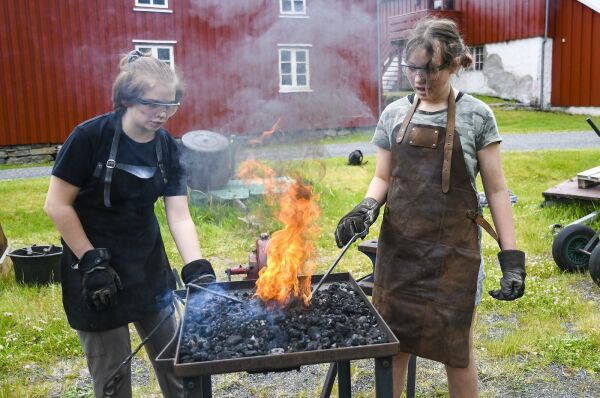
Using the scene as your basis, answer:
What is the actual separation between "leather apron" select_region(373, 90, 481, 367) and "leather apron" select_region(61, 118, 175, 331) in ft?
3.72

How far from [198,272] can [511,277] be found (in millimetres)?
1402

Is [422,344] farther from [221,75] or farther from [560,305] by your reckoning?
[221,75]

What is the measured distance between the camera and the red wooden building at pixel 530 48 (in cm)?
1866

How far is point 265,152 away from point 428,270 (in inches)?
147

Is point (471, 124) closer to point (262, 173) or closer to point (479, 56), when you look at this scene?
point (262, 173)

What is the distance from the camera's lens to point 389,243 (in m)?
2.59

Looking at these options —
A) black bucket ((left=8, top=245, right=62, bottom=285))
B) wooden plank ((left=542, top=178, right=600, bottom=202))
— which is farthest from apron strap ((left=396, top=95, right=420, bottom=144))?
wooden plank ((left=542, top=178, right=600, bottom=202))

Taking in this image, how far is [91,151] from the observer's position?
2.27 metres

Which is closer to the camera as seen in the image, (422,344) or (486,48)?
(422,344)

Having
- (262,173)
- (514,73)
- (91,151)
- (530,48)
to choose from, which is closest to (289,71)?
(262,173)

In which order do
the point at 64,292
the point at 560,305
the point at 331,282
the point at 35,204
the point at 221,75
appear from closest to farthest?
the point at 64,292 < the point at 331,282 < the point at 560,305 < the point at 35,204 < the point at 221,75

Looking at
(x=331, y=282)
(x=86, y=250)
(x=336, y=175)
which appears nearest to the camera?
(x=86, y=250)

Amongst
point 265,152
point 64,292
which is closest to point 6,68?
point 265,152

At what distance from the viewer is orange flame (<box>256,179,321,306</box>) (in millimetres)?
2402
